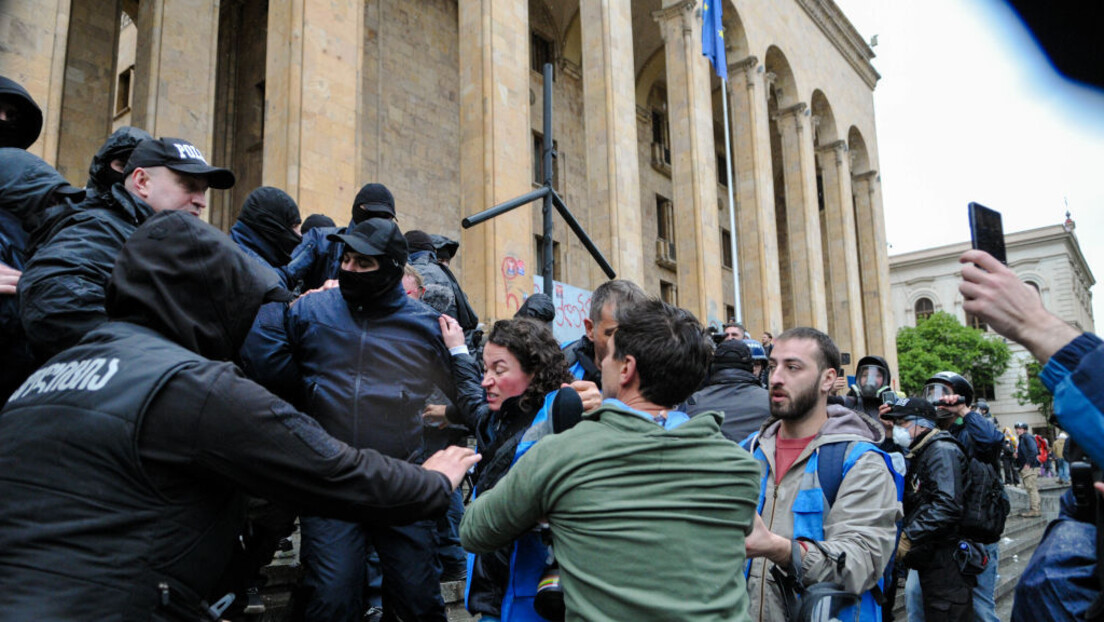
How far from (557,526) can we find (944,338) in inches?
2158

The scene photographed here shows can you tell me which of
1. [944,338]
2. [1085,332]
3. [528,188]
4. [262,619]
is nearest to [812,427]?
[1085,332]

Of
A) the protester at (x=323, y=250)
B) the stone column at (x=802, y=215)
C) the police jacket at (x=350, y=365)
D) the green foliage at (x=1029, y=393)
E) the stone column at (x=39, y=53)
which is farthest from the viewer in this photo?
the green foliage at (x=1029, y=393)

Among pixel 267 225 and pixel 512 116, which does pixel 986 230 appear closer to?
pixel 267 225

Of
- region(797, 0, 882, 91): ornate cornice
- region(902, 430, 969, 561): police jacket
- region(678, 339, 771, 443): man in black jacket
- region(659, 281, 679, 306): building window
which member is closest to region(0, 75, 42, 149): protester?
region(678, 339, 771, 443): man in black jacket

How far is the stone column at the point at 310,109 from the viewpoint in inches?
375

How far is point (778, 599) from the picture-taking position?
2.92 meters

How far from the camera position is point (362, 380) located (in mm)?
3520

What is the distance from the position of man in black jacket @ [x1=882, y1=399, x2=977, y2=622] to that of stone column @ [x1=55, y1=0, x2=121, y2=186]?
12877 mm

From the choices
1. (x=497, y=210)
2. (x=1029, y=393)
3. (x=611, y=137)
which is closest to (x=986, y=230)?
(x=497, y=210)

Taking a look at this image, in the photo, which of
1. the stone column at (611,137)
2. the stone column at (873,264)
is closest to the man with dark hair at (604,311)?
the stone column at (611,137)

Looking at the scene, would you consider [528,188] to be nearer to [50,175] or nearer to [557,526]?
[50,175]

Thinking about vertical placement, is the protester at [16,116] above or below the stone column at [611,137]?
below

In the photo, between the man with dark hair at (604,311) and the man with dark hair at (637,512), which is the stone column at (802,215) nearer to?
the man with dark hair at (604,311)

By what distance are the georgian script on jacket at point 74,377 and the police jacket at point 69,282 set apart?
85 centimetres
